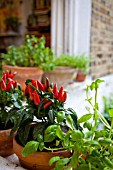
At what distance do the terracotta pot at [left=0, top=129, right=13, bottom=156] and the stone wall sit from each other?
5.99 ft

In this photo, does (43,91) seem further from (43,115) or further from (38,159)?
(38,159)

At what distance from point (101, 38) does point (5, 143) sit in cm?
221

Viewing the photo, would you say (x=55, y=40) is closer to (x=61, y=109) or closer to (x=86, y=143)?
(x=61, y=109)

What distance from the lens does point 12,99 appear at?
86 cm

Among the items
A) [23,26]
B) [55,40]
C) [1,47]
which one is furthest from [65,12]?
[1,47]

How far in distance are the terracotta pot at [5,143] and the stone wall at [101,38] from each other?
1825 millimetres

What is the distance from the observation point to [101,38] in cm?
274

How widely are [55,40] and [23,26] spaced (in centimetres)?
163

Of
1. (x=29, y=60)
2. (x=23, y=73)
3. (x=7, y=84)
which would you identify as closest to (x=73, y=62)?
(x=29, y=60)

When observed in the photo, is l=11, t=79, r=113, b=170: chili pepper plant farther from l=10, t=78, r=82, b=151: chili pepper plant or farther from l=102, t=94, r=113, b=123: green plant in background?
l=102, t=94, r=113, b=123: green plant in background

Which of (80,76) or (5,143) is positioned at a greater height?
(80,76)

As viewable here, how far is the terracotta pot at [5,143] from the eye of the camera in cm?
83

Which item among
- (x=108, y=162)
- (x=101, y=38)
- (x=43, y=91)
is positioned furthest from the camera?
(x=101, y=38)

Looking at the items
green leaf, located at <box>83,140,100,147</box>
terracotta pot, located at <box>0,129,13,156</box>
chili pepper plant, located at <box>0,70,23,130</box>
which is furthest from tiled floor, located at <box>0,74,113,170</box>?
green leaf, located at <box>83,140,100,147</box>
